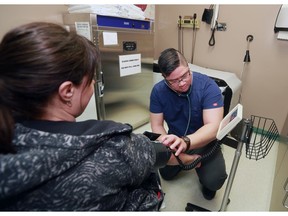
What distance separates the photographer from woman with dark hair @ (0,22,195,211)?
46 centimetres

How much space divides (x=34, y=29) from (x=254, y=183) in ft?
6.11

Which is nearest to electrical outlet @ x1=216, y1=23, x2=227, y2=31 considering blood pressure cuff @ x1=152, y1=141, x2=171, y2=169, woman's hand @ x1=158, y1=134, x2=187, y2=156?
woman's hand @ x1=158, y1=134, x2=187, y2=156

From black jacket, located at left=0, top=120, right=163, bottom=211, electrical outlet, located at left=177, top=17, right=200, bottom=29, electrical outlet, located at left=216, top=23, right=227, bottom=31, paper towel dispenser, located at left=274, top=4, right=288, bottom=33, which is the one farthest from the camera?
electrical outlet, located at left=177, top=17, right=200, bottom=29

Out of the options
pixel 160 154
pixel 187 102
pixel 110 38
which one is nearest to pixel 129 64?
pixel 110 38

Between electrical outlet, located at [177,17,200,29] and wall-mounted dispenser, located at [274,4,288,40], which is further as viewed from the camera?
electrical outlet, located at [177,17,200,29]

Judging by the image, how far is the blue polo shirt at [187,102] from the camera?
50.8 inches

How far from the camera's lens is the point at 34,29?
19.9 inches

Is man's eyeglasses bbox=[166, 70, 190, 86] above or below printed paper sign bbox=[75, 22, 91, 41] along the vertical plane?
below

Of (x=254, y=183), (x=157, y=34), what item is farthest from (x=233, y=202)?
(x=157, y=34)

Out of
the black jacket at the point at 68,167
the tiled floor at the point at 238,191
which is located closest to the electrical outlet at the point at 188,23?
the tiled floor at the point at 238,191

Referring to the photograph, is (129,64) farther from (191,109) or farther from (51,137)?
(51,137)

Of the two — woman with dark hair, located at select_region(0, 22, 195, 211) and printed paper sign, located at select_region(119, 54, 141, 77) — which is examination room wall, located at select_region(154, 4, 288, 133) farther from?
woman with dark hair, located at select_region(0, 22, 195, 211)

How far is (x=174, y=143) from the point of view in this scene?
A: 0.99 m

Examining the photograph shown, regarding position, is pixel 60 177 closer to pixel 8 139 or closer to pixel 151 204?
pixel 8 139
